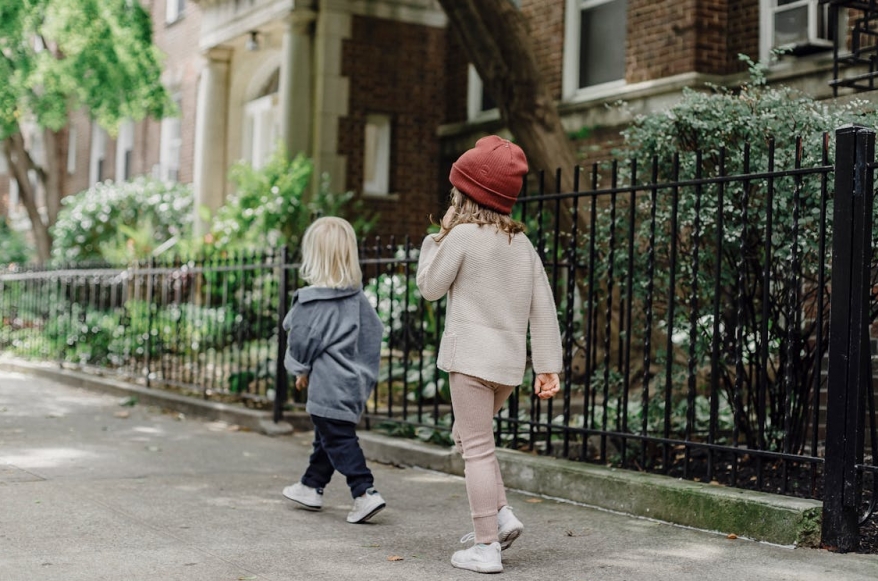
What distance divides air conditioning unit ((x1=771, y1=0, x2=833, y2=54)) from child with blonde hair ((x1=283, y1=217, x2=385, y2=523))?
5590 mm

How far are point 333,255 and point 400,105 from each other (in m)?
10.1

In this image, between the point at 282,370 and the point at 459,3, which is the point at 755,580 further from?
the point at 459,3

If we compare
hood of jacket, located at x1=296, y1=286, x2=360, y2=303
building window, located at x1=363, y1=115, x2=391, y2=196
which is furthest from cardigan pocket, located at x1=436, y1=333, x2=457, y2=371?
building window, located at x1=363, y1=115, x2=391, y2=196

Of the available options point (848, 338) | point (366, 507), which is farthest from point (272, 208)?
point (848, 338)

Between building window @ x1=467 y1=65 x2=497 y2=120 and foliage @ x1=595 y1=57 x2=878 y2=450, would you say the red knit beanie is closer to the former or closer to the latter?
foliage @ x1=595 y1=57 x2=878 y2=450

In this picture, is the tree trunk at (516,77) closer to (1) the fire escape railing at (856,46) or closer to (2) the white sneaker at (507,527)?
(1) the fire escape railing at (856,46)

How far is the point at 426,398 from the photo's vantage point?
358 inches

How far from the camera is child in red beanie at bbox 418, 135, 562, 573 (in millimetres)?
4480

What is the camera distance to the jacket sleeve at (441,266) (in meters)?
4.51

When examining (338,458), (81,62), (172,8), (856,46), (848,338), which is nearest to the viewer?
(848,338)

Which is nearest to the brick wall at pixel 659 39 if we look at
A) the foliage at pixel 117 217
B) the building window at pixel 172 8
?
the foliage at pixel 117 217

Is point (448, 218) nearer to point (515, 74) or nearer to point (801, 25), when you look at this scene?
point (515, 74)

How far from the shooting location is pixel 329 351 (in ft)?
18.4

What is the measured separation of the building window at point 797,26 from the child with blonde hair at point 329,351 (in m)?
5.37
